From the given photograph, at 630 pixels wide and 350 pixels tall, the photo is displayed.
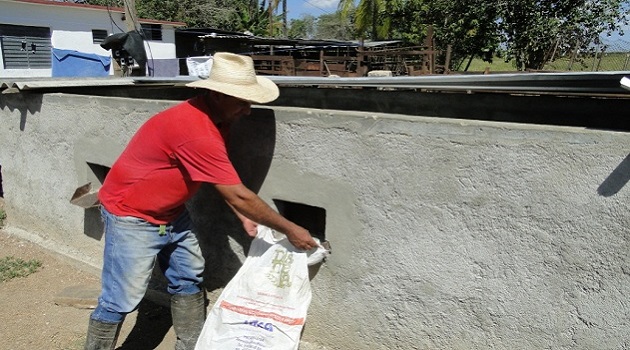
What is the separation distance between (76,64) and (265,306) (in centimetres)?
1675

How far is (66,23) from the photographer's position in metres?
23.6

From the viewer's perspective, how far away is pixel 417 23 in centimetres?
1981

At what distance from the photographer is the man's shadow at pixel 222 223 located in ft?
9.75

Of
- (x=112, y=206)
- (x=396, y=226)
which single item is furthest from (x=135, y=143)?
(x=396, y=226)

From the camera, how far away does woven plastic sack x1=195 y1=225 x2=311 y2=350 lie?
2.58 m

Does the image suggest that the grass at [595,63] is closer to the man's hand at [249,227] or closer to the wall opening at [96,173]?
the wall opening at [96,173]

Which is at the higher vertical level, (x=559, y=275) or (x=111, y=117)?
(x=111, y=117)

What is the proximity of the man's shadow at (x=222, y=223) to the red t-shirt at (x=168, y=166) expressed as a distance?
465mm

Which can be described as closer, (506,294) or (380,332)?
(506,294)

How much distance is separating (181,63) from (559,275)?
1900cm

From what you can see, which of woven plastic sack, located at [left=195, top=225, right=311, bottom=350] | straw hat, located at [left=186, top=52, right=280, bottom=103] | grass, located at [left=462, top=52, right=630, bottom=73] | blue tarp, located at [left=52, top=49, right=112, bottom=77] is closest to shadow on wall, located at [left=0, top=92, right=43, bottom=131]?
straw hat, located at [left=186, top=52, right=280, bottom=103]

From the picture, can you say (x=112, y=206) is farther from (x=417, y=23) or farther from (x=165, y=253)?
(x=417, y=23)

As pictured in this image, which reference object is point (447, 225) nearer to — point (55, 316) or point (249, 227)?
point (249, 227)

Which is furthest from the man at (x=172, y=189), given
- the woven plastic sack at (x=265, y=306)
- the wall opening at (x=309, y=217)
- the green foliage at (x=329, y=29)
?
the green foliage at (x=329, y=29)
